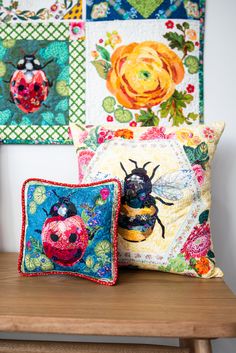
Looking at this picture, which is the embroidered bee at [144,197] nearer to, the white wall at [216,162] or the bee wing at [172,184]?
the bee wing at [172,184]

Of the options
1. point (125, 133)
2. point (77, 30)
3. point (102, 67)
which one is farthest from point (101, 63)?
point (125, 133)

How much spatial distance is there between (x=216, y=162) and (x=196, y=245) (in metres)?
0.44

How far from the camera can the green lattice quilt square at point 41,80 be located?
124 cm

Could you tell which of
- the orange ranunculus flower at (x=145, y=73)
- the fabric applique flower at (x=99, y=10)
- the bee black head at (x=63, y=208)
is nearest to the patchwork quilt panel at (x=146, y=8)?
the fabric applique flower at (x=99, y=10)

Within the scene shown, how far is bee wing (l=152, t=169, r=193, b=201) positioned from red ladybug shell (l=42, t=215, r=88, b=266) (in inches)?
9.2

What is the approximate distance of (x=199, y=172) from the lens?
96 cm

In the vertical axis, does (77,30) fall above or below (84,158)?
above

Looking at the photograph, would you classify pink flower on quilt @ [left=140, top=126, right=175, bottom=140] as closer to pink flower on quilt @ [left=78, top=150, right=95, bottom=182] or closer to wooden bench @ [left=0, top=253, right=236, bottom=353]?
pink flower on quilt @ [left=78, top=150, right=95, bottom=182]

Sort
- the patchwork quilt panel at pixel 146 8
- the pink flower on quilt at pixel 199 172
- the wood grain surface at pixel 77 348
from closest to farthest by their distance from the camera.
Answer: the wood grain surface at pixel 77 348 → the pink flower on quilt at pixel 199 172 → the patchwork quilt panel at pixel 146 8

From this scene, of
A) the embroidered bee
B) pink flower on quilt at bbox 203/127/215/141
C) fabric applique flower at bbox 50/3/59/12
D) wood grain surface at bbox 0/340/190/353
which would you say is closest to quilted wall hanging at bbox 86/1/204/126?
fabric applique flower at bbox 50/3/59/12

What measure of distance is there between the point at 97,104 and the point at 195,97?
1.18 feet

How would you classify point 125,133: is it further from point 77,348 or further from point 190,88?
point 77,348

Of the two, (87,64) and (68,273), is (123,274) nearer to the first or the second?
(68,273)

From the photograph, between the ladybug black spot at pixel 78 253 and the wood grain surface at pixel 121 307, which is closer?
the wood grain surface at pixel 121 307
